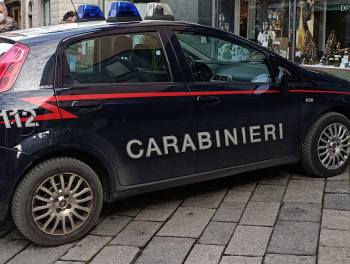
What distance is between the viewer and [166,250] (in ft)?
12.8

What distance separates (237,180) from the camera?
550 centimetres

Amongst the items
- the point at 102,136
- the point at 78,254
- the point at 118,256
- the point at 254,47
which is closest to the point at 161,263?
the point at 118,256

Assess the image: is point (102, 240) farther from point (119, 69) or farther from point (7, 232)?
point (119, 69)

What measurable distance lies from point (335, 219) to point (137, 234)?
1.54 metres

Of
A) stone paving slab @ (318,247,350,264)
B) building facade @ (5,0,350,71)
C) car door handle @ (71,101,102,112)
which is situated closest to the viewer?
stone paving slab @ (318,247,350,264)

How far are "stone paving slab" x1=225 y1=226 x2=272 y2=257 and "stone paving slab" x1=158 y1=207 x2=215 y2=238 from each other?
11.5 inches

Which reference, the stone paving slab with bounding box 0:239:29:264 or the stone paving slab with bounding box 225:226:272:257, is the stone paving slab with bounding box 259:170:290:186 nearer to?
the stone paving slab with bounding box 225:226:272:257

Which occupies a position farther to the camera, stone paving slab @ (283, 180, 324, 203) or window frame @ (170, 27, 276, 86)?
stone paving slab @ (283, 180, 324, 203)

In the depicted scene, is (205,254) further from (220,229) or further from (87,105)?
(87,105)

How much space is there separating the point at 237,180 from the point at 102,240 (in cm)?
181

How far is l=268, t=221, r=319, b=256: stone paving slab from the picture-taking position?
12.5ft

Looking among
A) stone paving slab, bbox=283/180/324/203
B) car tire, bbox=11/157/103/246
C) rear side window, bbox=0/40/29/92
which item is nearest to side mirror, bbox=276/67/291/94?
stone paving slab, bbox=283/180/324/203

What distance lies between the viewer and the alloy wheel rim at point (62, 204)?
3.95 metres

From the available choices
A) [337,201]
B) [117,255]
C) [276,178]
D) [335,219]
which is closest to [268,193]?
[276,178]
